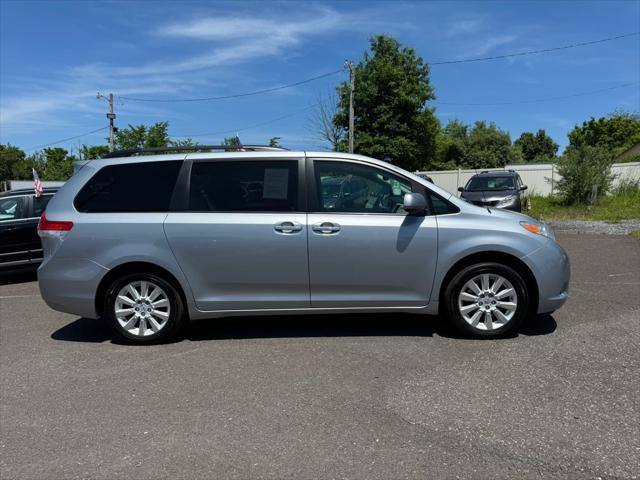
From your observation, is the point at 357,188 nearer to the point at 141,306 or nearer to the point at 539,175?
the point at 141,306

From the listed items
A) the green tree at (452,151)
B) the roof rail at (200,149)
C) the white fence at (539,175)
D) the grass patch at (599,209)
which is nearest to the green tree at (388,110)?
the white fence at (539,175)

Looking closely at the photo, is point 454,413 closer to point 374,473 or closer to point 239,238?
point 374,473

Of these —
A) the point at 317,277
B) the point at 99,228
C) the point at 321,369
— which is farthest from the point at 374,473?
the point at 99,228

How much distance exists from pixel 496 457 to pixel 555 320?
2.99 metres

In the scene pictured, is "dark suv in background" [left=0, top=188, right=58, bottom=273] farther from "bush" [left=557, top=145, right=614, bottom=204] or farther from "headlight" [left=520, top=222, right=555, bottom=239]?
"bush" [left=557, top=145, right=614, bottom=204]

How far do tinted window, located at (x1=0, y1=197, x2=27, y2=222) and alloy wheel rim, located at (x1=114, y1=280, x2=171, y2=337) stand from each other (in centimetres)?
513

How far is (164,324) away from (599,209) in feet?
56.1

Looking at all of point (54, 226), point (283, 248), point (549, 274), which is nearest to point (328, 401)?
point (283, 248)

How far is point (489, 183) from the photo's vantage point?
16.3 m

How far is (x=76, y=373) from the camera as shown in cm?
432

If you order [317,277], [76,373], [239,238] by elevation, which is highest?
[239,238]

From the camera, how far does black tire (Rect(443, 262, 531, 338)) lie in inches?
186

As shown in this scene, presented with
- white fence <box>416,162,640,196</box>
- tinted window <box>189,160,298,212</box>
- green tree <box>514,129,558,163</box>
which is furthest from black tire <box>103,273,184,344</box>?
green tree <box>514,129,558,163</box>

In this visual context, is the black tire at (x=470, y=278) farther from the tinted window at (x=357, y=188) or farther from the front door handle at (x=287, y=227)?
the front door handle at (x=287, y=227)
